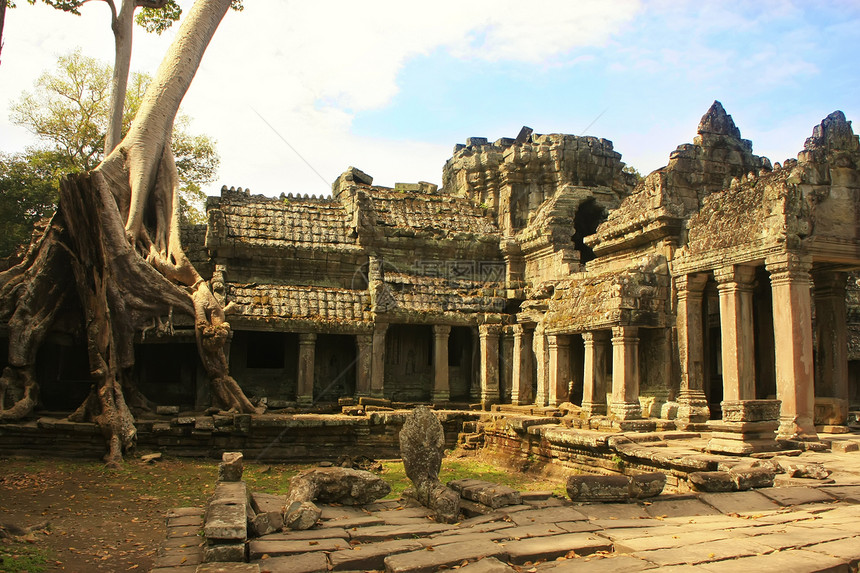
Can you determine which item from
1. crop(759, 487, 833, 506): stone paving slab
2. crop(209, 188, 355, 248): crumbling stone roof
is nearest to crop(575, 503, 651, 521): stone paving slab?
crop(759, 487, 833, 506): stone paving slab

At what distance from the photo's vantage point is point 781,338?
11.1 m

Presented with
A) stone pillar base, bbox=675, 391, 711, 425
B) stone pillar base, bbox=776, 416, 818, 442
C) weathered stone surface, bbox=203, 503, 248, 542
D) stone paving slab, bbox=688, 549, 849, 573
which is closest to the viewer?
A: stone paving slab, bbox=688, 549, 849, 573

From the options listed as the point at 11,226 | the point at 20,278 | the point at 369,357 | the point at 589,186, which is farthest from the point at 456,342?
the point at 11,226

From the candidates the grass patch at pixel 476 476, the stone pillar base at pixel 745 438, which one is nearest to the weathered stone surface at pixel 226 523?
the grass patch at pixel 476 476

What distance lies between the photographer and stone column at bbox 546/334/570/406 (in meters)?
15.1

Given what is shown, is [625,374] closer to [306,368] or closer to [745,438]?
[745,438]

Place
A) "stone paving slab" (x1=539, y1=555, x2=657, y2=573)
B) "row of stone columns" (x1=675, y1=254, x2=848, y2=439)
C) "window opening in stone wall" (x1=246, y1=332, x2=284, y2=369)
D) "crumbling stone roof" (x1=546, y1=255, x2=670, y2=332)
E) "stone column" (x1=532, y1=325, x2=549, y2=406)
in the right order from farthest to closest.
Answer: "window opening in stone wall" (x1=246, y1=332, x2=284, y2=369) < "stone column" (x1=532, y1=325, x2=549, y2=406) < "crumbling stone roof" (x1=546, y1=255, x2=670, y2=332) < "row of stone columns" (x1=675, y1=254, x2=848, y2=439) < "stone paving slab" (x1=539, y1=555, x2=657, y2=573)

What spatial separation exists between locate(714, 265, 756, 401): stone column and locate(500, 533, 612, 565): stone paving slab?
6.82m

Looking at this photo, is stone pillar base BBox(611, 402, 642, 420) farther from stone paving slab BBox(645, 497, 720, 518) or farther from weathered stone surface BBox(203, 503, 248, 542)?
weathered stone surface BBox(203, 503, 248, 542)

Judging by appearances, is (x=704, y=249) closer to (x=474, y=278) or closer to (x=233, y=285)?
(x=474, y=278)

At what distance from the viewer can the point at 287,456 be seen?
1430 cm

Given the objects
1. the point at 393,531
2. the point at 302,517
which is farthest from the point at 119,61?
the point at 393,531

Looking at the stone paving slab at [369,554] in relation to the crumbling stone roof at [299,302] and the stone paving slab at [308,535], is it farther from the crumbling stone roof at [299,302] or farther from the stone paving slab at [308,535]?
the crumbling stone roof at [299,302]

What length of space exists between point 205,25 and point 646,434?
53.3ft
